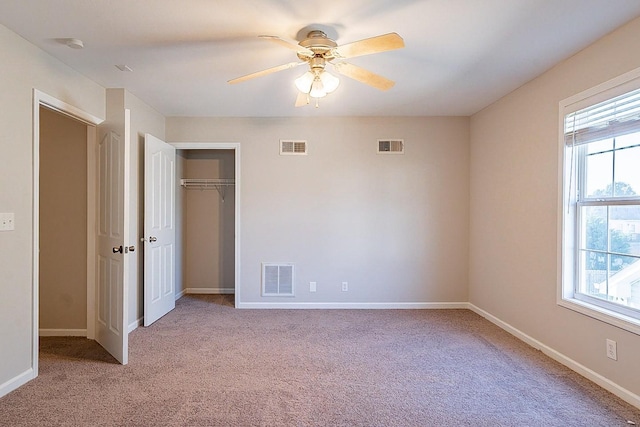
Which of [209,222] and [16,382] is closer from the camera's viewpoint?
[16,382]

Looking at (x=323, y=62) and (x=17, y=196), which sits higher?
(x=323, y=62)

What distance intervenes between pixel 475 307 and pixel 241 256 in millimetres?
3060

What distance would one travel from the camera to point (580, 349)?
273 cm

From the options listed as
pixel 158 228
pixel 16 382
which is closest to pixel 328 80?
pixel 158 228

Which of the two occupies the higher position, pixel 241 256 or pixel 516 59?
pixel 516 59

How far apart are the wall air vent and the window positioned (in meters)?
2.94

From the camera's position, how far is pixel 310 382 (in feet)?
8.45

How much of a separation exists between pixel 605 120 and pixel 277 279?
3.66m

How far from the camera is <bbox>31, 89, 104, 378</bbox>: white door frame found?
2639 mm

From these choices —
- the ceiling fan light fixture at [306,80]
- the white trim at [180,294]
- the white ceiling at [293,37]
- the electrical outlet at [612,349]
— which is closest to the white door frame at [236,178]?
the white ceiling at [293,37]

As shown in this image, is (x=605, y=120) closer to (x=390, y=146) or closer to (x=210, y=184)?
(x=390, y=146)

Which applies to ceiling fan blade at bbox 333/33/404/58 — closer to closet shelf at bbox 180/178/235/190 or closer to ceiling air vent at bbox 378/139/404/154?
ceiling air vent at bbox 378/139/404/154

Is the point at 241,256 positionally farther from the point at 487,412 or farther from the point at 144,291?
the point at 487,412

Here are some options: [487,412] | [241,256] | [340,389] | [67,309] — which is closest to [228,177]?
[241,256]
